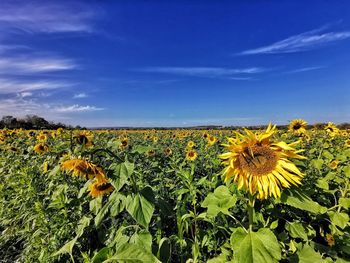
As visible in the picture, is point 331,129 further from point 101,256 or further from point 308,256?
point 101,256

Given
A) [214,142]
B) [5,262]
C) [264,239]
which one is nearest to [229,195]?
[264,239]

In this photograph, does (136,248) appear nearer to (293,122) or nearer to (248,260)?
(248,260)

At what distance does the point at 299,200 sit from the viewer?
6.38 feet

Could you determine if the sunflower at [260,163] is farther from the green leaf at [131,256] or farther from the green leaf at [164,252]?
the green leaf at [131,256]

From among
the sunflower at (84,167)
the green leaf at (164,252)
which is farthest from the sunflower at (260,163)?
the sunflower at (84,167)

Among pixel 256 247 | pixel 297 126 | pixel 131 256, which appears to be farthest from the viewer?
pixel 297 126

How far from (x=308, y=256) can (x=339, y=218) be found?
0.45m

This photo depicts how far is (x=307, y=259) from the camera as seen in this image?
6.84 feet

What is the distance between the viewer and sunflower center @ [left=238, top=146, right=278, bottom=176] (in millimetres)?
2059

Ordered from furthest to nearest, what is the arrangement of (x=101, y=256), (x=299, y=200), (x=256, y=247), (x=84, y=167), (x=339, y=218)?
(x=84, y=167), (x=339, y=218), (x=299, y=200), (x=256, y=247), (x=101, y=256)

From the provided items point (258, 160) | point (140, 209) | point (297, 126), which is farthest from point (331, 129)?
point (140, 209)

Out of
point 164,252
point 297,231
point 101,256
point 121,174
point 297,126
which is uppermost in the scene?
point 297,126

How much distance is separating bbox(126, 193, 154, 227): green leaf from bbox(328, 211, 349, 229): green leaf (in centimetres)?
126

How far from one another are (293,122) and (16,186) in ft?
18.9
